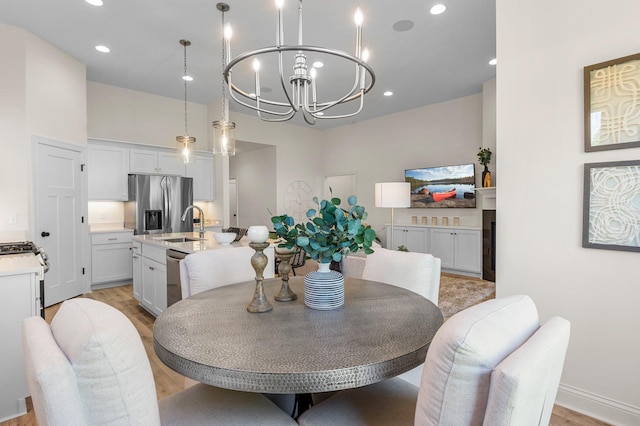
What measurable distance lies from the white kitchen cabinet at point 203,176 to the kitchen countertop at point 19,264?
3.58 m

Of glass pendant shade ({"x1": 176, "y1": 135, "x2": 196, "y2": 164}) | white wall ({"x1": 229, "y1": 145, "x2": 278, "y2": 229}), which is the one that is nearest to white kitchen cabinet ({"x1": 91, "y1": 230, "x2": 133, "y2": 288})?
glass pendant shade ({"x1": 176, "y1": 135, "x2": 196, "y2": 164})

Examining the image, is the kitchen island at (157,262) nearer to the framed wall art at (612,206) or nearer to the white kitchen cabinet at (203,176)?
the white kitchen cabinet at (203,176)

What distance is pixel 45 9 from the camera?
3254 millimetres

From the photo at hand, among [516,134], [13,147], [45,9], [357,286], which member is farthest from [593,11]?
[13,147]

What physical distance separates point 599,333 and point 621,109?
1.28 meters

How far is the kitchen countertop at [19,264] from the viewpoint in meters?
1.96

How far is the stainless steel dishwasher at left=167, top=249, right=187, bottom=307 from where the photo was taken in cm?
299

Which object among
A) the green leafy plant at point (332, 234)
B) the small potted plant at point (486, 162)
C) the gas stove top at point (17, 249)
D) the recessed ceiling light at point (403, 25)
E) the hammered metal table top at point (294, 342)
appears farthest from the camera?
the small potted plant at point (486, 162)

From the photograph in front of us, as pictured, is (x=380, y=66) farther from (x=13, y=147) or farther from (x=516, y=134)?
(x=13, y=147)

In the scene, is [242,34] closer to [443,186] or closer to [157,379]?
[157,379]

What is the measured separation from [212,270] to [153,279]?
76.4 inches

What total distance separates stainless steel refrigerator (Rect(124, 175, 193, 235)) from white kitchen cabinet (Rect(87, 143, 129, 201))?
0.49 ft

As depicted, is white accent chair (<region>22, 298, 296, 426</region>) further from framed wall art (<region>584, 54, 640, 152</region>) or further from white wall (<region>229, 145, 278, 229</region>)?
white wall (<region>229, 145, 278, 229</region>)

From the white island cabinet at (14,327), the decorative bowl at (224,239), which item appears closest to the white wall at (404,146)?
the decorative bowl at (224,239)
